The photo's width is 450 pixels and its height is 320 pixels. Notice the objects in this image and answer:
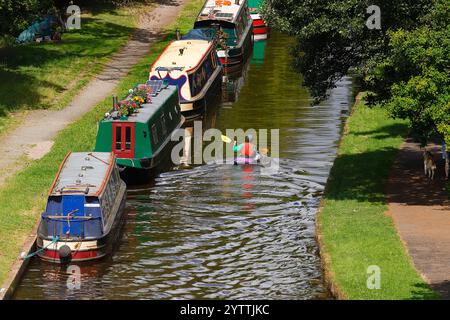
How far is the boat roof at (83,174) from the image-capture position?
120ft

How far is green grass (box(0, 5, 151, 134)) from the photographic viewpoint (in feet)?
180

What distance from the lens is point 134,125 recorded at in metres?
45.2

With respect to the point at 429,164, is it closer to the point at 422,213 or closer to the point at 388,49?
the point at 422,213

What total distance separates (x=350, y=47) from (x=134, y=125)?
9.24m

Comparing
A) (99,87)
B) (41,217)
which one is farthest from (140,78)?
(41,217)

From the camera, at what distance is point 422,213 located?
37438 millimetres

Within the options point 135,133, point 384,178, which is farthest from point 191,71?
point 384,178

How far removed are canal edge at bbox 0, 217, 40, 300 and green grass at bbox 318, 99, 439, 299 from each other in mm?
8975

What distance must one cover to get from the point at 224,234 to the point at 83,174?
5.01m

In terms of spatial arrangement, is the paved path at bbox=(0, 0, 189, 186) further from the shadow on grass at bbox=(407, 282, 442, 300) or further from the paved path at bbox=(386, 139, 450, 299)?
the shadow on grass at bbox=(407, 282, 442, 300)

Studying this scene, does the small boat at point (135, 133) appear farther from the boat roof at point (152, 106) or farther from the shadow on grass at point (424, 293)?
the shadow on grass at point (424, 293)

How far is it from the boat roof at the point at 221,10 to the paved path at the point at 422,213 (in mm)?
25736

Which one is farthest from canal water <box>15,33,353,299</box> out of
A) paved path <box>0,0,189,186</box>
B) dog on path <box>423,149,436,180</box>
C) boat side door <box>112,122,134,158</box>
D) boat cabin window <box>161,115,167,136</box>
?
paved path <box>0,0,189,186</box>
